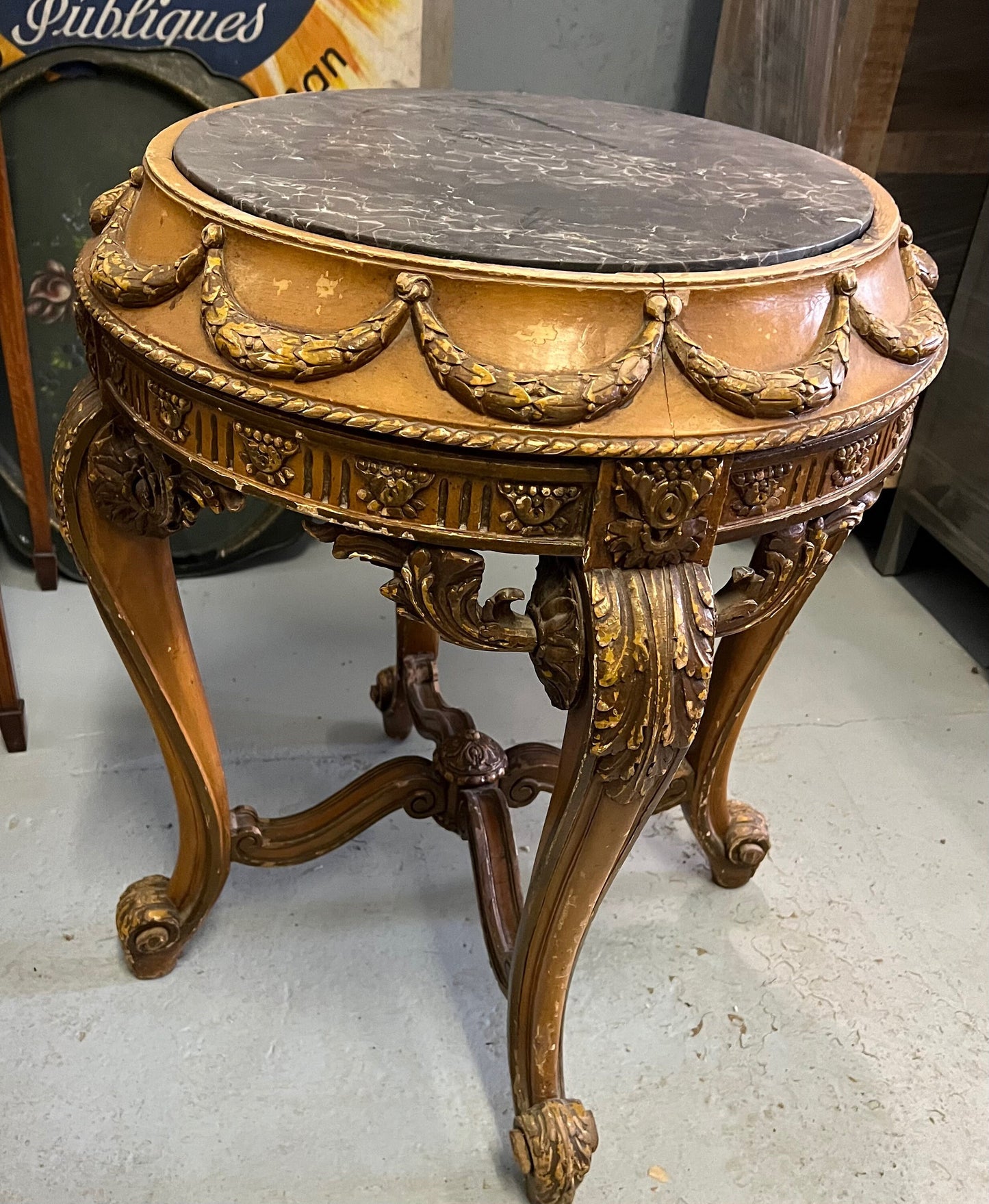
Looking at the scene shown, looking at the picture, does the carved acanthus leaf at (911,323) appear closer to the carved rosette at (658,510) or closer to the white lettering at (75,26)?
the carved rosette at (658,510)

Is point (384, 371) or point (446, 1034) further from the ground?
point (384, 371)

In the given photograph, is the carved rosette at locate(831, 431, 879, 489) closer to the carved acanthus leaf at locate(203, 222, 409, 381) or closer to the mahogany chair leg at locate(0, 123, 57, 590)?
the carved acanthus leaf at locate(203, 222, 409, 381)

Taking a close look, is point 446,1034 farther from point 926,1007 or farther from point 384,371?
point 384,371

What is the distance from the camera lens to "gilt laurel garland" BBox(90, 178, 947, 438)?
66cm

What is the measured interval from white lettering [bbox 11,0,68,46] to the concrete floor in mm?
863

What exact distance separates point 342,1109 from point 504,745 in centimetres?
61

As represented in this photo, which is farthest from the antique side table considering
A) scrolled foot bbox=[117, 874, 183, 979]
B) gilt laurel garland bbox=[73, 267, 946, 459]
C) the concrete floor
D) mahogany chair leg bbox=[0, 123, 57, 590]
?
mahogany chair leg bbox=[0, 123, 57, 590]

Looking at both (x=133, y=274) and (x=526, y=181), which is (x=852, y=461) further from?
(x=133, y=274)

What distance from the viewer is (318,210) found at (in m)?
0.73

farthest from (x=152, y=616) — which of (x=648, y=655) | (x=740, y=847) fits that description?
(x=740, y=847)

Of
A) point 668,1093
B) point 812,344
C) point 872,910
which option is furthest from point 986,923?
point 812,344

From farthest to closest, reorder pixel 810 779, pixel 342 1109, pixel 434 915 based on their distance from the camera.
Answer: pixel 810 779 → pixel 434 915 → pixel 342 1109

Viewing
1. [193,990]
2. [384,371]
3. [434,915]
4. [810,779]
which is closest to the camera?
[384,371]

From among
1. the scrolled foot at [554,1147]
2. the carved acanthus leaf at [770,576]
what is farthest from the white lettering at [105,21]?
the scrolled foot at [554,1147]
